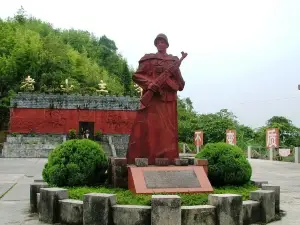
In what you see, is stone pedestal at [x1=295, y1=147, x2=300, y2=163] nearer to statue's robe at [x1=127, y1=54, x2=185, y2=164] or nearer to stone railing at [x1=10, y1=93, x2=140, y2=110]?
stone railing at [x1=10, y1=93, x2=140, y2=110]

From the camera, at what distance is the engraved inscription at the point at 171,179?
21.8 feet

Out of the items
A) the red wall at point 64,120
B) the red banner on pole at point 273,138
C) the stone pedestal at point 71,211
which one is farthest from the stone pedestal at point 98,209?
the red wall at point 64,120

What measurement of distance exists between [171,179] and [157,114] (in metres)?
1.43

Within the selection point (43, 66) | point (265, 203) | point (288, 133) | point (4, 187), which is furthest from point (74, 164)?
point (43, 66)

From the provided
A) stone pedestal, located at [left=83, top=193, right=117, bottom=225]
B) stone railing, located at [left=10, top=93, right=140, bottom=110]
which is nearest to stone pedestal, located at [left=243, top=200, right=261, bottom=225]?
stone pedestal, located at [left=83, top=193, right=117, bottom=225]

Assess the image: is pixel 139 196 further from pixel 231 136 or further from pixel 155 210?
pixel 231 136

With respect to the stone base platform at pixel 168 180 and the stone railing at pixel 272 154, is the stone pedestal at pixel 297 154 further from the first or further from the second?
the stone base platform at pixel 168 180

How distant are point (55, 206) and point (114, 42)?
225 ft

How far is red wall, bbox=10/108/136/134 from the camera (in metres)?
31.0

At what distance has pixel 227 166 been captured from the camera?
25.2 ft

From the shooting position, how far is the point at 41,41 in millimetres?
44781

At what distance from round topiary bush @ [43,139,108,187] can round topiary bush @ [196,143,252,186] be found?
2105mm

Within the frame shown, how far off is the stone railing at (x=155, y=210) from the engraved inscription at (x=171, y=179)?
3.14 ft

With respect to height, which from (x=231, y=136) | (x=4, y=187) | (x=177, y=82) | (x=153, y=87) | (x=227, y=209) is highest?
(x=177, y=82)
